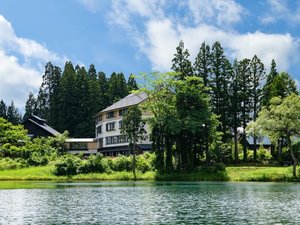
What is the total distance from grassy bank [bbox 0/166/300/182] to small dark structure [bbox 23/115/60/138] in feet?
118

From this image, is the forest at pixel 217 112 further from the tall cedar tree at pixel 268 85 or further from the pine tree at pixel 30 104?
the pine tree at pixel 30 104

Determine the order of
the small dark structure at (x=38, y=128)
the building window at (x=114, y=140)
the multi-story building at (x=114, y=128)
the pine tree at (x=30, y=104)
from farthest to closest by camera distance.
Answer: the pine tree at (x=30, y=104) < the small dark structure at (x=38, y=128) < the building window at (x=114, y=140) < the multi-story building at (x=114, y=128)

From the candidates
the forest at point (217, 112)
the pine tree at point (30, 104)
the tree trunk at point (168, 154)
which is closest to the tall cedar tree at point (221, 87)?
the forest at point (217, 112)

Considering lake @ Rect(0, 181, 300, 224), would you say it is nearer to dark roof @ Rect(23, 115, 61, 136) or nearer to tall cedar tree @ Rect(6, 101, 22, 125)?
dark roof @ Rect(23, 115, 61, 136)

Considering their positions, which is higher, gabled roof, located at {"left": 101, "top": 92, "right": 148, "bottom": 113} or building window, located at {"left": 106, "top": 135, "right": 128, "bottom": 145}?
gabled roof, located at {"left": 101, "top": 92, "right": 148, "bottom": 113}

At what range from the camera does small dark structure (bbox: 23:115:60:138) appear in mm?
99812

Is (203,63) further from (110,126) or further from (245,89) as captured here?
(110,126)

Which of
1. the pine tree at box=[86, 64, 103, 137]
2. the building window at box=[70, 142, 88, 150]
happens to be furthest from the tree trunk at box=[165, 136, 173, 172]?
the pine tree at box=[86, 64, 103, 137]

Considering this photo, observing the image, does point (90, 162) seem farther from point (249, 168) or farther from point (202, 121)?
point (249, 168)

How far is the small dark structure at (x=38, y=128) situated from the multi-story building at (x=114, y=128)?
10931mm

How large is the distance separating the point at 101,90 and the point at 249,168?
6496cm

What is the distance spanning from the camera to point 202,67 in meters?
74.8

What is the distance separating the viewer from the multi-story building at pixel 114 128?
86.9 metres

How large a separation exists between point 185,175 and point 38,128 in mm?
53027
